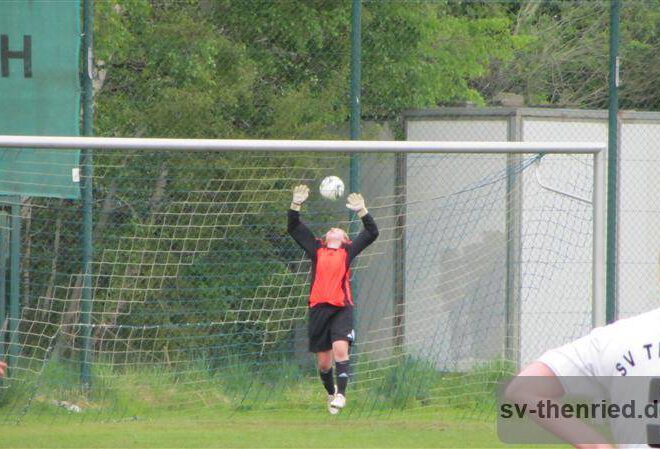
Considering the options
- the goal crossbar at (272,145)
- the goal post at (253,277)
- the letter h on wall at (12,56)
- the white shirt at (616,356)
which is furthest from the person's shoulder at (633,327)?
the letter h on wall at (12,56)

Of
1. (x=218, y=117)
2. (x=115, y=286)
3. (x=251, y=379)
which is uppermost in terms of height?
(x=218, y=117)

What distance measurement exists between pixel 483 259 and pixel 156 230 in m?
2.87

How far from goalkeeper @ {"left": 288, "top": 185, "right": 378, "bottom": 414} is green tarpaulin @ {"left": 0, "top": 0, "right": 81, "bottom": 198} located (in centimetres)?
228

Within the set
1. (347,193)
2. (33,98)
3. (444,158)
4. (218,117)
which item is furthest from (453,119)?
(33,98)

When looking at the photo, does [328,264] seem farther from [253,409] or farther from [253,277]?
[253,409]

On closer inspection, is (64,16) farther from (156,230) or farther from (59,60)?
(156,230)

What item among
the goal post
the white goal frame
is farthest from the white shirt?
the goal post

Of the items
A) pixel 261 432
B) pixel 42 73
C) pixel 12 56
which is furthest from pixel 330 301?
pixel 12 56

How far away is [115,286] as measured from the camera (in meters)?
9.16

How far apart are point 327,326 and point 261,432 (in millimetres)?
1116

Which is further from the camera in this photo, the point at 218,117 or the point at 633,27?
the point at 633,27

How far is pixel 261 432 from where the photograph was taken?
8500 millimetres

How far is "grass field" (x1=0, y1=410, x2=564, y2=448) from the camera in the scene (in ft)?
26.2

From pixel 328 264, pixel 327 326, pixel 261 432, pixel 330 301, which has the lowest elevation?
pixel 261 432
